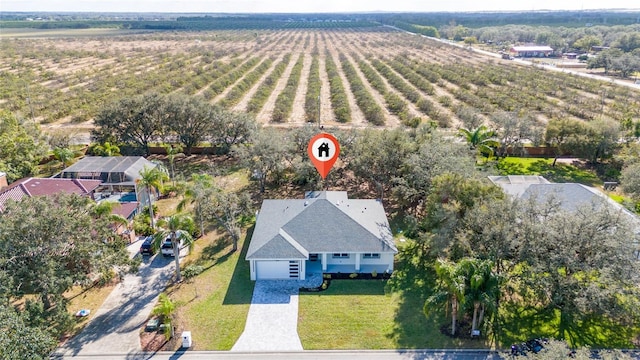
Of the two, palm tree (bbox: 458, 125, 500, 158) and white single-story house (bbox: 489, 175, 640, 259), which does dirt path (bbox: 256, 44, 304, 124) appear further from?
white single-story house (bbox: 489, 175, 640, 259)

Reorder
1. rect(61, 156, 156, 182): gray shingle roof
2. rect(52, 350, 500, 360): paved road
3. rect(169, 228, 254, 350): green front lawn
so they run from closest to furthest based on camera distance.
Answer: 1. rect(52, 350, 500, 360): paved road
2. rect(169, 228, 254, 350): green front lawn
3. rect(61, 156, 156, 182): gray shingle roof

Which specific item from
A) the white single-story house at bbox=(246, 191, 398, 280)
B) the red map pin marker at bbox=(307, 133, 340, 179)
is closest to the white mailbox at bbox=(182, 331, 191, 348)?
the white single-story house at bbox=(246, 191, 398, 280)

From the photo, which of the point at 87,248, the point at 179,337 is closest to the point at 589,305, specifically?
the point at 179,337

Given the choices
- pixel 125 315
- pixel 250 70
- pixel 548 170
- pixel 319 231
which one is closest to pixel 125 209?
pixel 125 315

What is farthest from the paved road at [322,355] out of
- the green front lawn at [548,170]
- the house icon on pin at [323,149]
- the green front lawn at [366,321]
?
the green front lawn at [548,170]

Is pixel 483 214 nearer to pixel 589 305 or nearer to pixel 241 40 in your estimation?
pixel 589 305

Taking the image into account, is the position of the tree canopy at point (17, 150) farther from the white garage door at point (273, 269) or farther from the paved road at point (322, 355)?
the white garage door at point (273, 269)

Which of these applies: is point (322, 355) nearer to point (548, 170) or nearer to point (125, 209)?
point (125, 209)
